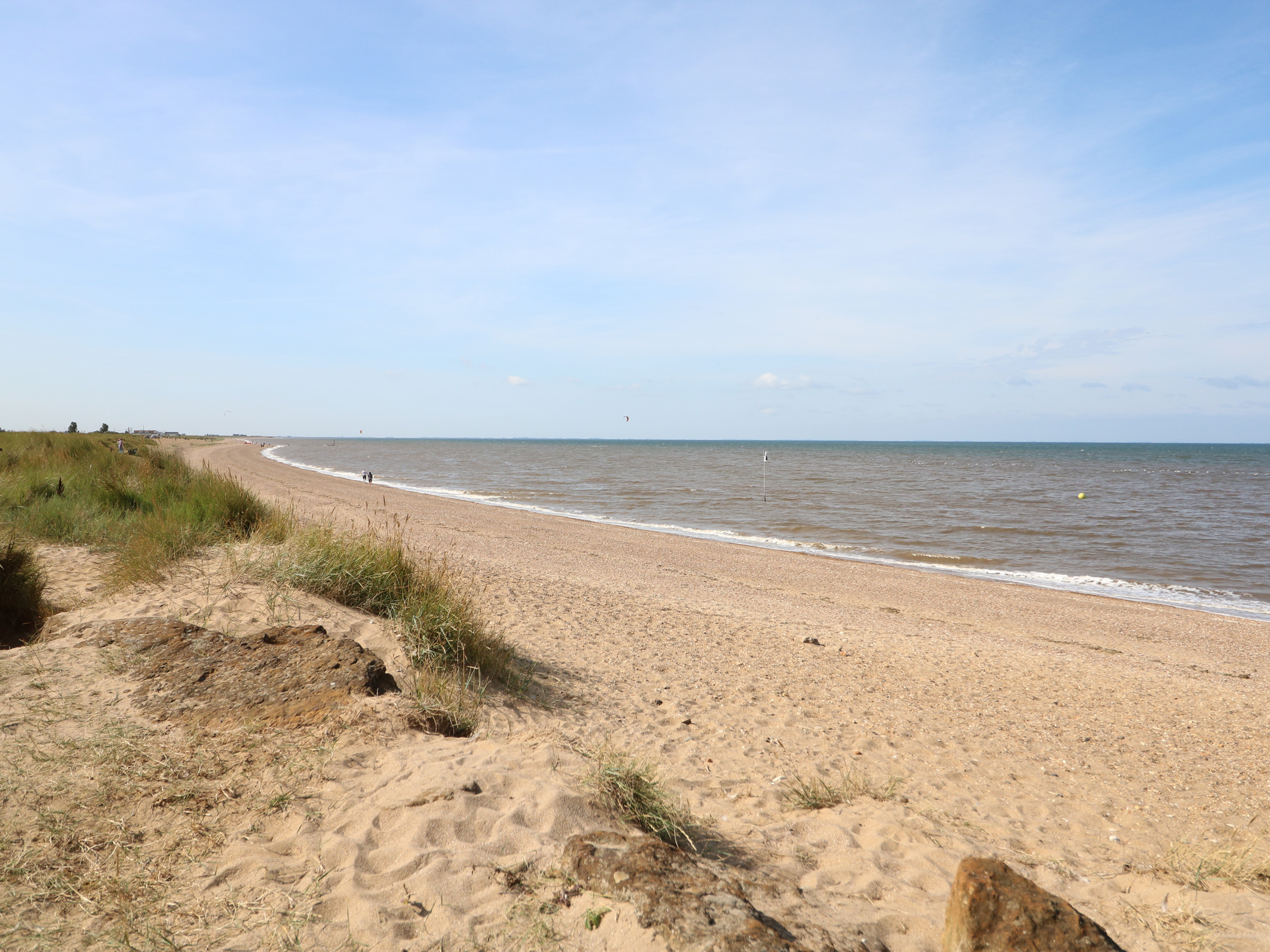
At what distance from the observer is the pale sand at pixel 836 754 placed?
Result: 118 inches

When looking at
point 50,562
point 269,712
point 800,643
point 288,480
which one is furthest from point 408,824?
point 288,480

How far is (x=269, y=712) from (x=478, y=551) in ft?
29.8

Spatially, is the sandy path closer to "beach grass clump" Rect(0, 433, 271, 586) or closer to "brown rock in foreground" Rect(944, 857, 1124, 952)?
"brown rock in foreground" Rect(944, 857, 1124, 952)

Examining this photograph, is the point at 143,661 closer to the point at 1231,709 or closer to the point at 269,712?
the point at 269,712

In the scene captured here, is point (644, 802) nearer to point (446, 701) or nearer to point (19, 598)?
point (446, 701)

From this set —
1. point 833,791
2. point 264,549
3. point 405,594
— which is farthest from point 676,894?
point 264,549

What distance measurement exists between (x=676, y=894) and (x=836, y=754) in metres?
2.71

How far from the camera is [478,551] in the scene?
520 inches

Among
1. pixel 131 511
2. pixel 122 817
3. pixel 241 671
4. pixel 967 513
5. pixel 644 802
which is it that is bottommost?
pixel 967 513

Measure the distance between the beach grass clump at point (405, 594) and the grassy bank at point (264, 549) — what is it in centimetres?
1

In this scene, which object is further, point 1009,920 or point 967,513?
point 967,513

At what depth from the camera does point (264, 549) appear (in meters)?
6.84

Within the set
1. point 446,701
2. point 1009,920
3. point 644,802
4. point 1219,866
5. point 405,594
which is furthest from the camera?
point 405,594

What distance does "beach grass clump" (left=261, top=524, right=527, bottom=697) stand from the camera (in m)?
5.35
